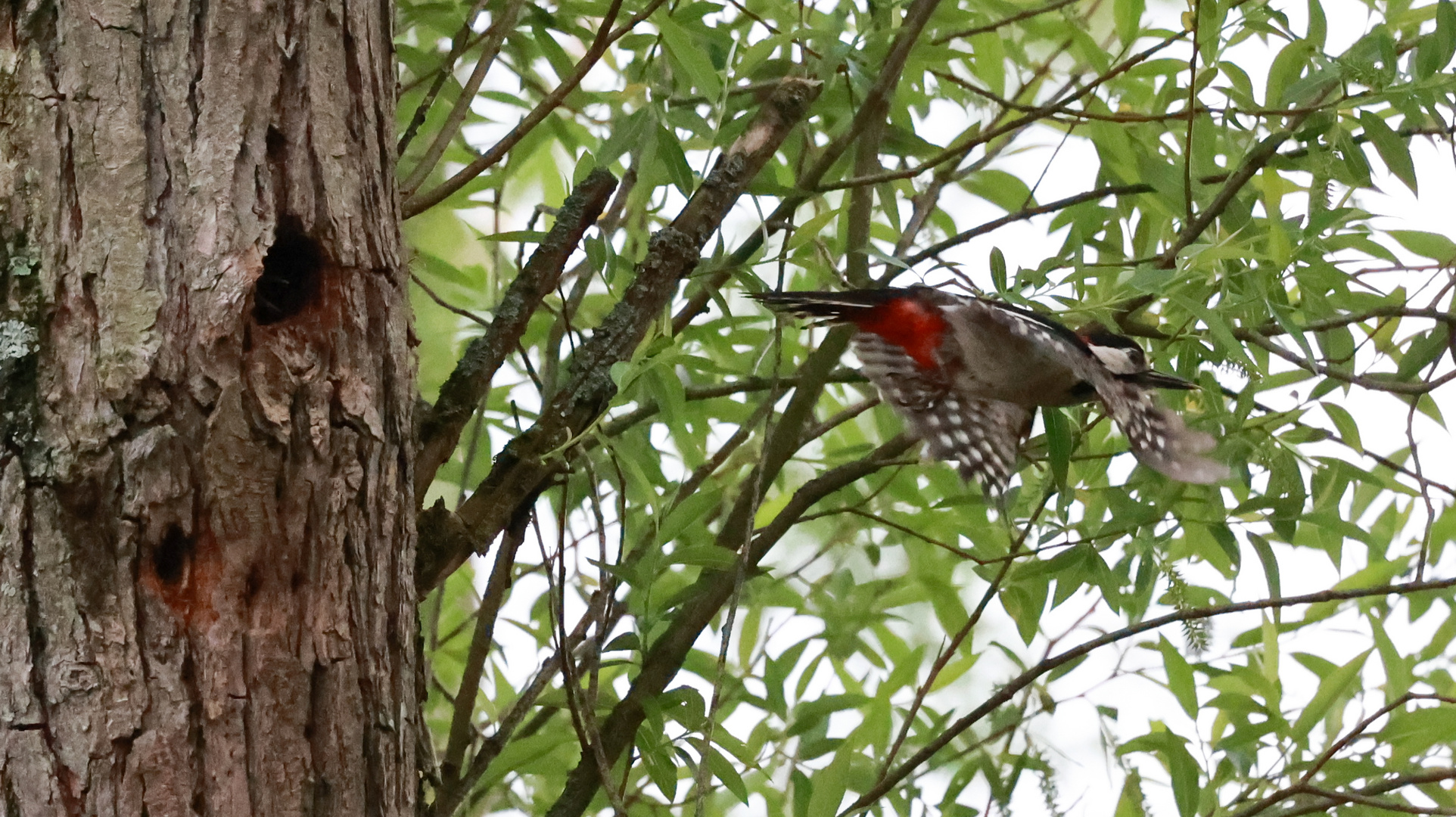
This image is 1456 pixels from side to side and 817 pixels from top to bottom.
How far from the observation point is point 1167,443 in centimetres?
130

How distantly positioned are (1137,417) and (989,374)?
0.30 metres

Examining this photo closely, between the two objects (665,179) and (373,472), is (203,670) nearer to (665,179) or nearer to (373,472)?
(373,472)

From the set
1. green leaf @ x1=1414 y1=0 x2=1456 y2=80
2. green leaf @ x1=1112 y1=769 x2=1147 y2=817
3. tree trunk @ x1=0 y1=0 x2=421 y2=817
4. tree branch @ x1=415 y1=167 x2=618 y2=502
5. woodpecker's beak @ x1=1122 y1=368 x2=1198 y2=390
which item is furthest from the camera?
green leaf @ x1=1112 y1=769 x2=1147 y2=817

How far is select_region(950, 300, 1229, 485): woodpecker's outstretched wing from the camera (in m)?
1.25

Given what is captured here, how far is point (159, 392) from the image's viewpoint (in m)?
0.81

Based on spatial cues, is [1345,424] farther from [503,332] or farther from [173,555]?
[173,555]

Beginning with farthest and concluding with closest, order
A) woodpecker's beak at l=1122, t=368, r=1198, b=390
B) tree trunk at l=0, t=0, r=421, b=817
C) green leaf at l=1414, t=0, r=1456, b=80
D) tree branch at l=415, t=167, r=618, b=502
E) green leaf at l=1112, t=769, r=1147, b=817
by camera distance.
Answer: green leaf at l=1112, t=769, r=1147, b=817, woodpecker's beak at l=1122, t=368, r=1198, b=390, green leaf at l=1414, t=0, r=1456, b=80, tree branch at l=415, t=167, r=618, b=502, tree trunk at l=0, t=0, r=421, b=817

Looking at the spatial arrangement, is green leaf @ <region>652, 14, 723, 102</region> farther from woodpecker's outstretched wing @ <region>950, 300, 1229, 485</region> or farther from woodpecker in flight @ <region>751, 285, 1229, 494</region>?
woodpecker's outstretched wing @ <region>950, 300, 1229, 485</region>

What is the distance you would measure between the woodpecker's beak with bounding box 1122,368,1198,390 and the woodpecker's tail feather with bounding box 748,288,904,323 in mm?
286

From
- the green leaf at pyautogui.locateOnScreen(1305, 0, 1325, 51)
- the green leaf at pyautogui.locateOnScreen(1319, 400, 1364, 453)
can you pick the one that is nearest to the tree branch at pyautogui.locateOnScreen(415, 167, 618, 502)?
the green leaf at pyautogui.locateOnScreen(1305, 0, 1325, 51)

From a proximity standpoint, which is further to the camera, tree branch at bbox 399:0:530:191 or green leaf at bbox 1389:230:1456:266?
green leaf at bbox 1389:230:1456:266

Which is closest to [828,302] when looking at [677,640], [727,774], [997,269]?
[997,269]

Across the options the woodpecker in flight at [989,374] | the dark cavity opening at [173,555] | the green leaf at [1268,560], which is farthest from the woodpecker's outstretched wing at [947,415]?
A: the dark cavity opening at [173,555]

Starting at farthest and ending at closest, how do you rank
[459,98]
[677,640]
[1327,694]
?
1. [1327,694]
2. [677,640]
3. [459,98]
